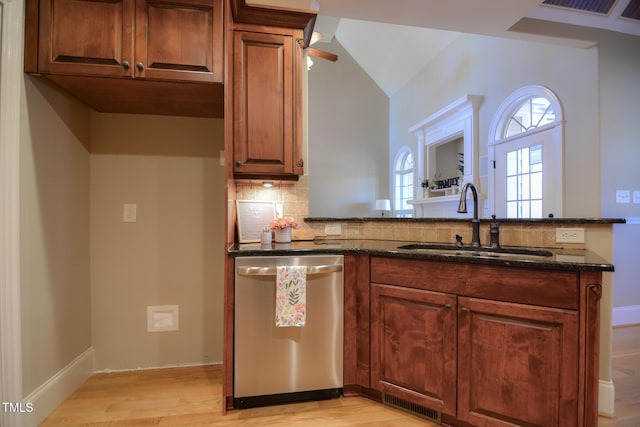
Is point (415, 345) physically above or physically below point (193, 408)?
above

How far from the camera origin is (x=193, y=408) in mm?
1753

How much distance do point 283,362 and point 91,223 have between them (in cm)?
160

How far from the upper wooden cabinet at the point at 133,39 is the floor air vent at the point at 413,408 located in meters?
2.03

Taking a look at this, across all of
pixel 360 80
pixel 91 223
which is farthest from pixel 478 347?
pixel 360 80

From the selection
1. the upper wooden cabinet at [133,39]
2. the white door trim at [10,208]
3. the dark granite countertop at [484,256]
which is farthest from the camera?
the upper wooden cabinet at [133,39]

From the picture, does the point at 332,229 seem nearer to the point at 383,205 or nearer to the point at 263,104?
the point at 263,104

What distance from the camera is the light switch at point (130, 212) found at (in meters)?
2.16

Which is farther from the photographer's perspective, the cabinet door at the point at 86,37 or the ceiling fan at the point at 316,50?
the ceiling fan at the point at 316,50

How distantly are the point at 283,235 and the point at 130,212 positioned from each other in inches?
43.3

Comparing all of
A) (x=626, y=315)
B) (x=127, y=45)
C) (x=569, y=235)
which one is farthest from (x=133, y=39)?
(x=626, y=315)

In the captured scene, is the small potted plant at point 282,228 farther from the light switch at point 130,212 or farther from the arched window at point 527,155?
the arched window at point 527,155

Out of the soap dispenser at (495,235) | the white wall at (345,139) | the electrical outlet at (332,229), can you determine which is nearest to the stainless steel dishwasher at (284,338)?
the electrical outlet at (332,229)

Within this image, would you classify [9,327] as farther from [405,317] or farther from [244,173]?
[405,317]

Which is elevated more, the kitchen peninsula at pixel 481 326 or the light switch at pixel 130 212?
the light switch at pixel 130 212
